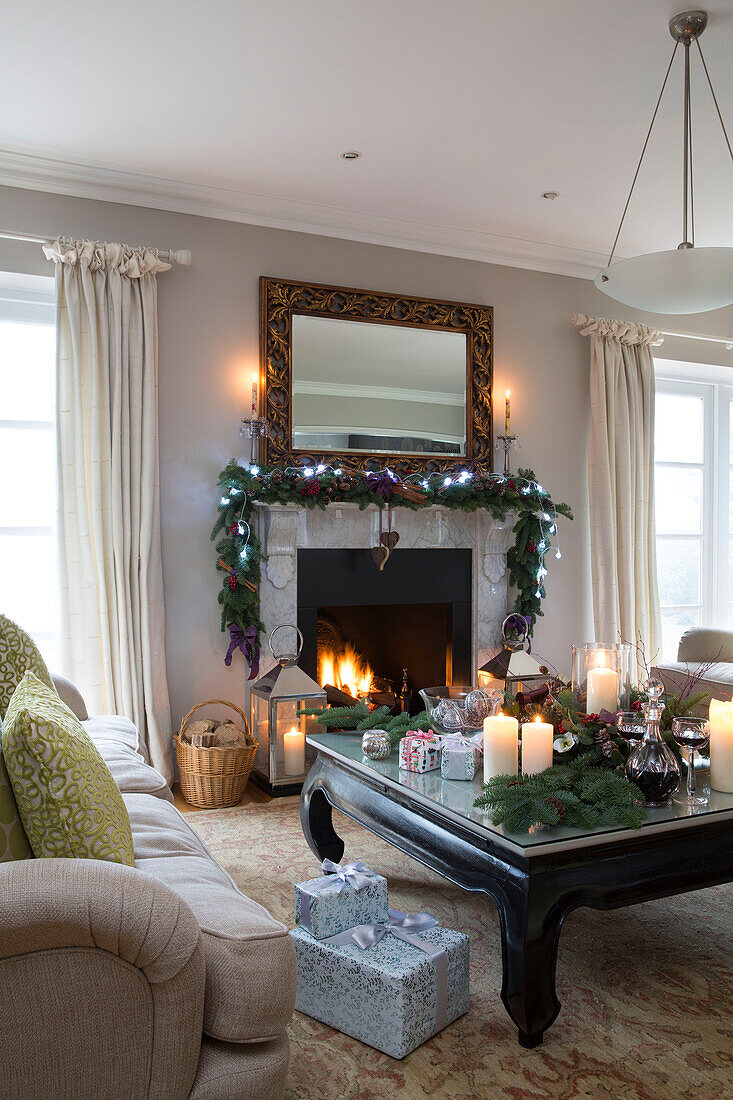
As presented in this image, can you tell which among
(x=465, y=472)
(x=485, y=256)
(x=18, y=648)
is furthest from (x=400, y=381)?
(x=18, y=648)

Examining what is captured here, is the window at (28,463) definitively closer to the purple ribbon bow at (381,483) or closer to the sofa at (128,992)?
the purple ribbon bow at (381,483)

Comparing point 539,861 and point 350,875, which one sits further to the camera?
point 350,875

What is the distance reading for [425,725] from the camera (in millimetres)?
2691

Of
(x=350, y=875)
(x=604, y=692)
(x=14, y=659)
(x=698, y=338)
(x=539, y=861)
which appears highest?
(x=698, y=338)

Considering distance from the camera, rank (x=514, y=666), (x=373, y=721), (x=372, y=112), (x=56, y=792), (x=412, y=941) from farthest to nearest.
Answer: (x=514, y=666)
(x=372, y=112)
(x=373, y=721)
(x=412, y=941)
(x=56, y=792)

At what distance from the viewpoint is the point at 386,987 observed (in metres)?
1.82

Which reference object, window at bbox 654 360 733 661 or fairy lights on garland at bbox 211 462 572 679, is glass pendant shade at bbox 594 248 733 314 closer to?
fairy lights on garland at bbox 211 462 572 679

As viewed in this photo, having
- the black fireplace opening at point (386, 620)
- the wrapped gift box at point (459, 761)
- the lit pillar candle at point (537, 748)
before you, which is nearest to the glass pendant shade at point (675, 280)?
the lit pillar candle at point (537, 748)

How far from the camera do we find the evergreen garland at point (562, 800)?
6.25 ft

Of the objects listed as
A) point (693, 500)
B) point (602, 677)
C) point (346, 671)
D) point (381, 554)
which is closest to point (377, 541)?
point (381, 554)

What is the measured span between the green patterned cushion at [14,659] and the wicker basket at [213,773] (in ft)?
4.76

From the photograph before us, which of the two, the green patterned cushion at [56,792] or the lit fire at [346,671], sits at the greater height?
the green patterned cushion at [56,792]

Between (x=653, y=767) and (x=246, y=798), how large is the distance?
7.52ft

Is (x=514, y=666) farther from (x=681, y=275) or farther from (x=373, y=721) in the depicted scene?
(x=681, y=275)
